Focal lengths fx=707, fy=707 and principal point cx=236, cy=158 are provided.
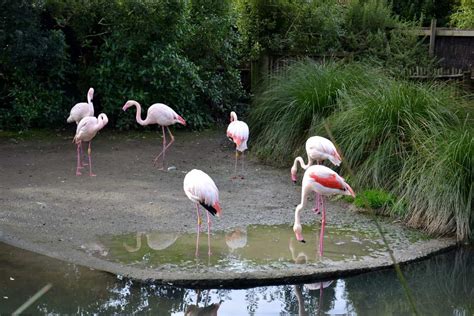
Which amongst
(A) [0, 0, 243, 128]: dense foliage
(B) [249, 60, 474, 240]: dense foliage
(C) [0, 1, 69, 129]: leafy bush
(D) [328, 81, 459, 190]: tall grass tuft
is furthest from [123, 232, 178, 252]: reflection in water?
(C) [0, 1, 69, 129]: leafy bush

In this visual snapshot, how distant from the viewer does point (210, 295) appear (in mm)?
5398

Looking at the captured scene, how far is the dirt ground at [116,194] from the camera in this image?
661 centimetres

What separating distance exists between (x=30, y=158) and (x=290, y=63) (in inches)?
177

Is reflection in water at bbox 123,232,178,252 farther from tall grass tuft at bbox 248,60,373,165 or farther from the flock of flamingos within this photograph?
tall grass tuft at bbox 248,60,373,165

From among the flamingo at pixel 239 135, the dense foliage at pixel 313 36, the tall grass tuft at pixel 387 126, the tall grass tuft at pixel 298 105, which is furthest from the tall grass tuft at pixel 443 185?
the dense foliage at pixel 313 36

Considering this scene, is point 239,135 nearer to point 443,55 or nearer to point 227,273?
point 227,273

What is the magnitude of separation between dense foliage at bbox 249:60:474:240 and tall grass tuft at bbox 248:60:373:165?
0.04 ft

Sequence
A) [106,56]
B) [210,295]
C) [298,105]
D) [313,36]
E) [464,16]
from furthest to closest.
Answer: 1. [464,16]
2. [313,36]
3. [106,56]
4. [298,105]
5. [210,295]

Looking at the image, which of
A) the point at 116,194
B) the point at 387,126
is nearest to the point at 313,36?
the point at 387,126

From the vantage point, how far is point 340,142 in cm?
799

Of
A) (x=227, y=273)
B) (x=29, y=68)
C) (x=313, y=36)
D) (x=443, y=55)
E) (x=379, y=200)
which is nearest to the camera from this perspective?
(x=227, y=273)

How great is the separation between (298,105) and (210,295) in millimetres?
4263

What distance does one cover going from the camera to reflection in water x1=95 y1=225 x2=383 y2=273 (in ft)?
19.1

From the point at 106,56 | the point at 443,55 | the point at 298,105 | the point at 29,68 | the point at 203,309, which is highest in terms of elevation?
the point at 443,55
